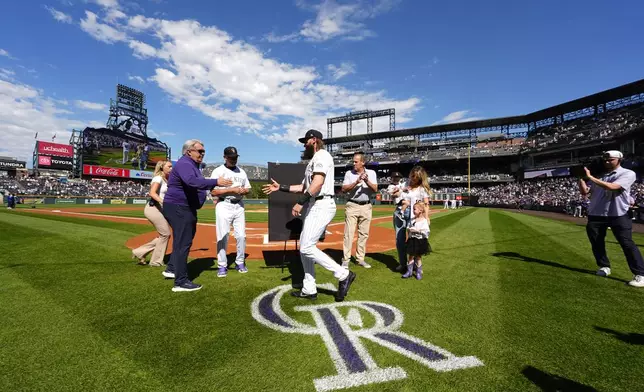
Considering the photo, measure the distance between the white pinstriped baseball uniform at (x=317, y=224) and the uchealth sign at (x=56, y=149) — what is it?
245 feet

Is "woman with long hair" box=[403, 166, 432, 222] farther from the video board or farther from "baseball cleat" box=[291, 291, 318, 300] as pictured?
the video board

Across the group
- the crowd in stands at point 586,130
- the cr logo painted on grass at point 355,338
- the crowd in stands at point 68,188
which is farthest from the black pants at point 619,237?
the crowd in stands at point 68,188

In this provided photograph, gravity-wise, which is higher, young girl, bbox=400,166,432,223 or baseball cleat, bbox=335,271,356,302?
young girl, bbox=400,166,432,223

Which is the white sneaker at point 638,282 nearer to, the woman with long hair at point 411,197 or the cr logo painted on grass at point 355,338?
the woman with long hair at point 411,197

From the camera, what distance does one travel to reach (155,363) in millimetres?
2426

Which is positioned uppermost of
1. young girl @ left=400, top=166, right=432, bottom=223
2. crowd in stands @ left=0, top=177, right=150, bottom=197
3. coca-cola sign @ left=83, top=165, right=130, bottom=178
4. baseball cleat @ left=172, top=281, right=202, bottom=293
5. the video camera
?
coca-cola sign @ left=83, top=165, right=130, bottom=178

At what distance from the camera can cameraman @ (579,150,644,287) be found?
476 cm

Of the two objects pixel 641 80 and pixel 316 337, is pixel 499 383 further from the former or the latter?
pixel 641 80

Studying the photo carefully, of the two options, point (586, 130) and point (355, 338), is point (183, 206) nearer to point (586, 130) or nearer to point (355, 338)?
point (355, 338)

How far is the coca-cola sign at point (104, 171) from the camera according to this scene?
53.3 meters

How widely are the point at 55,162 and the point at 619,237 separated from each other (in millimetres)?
77868

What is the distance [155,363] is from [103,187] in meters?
63.0

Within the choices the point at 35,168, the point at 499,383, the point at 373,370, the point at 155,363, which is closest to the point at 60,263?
the point at 155,363

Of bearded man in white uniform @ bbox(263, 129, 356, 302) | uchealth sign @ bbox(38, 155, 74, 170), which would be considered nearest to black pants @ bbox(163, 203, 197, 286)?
bearded man in white uniform @ bbox(263, 129, 356, 302)
